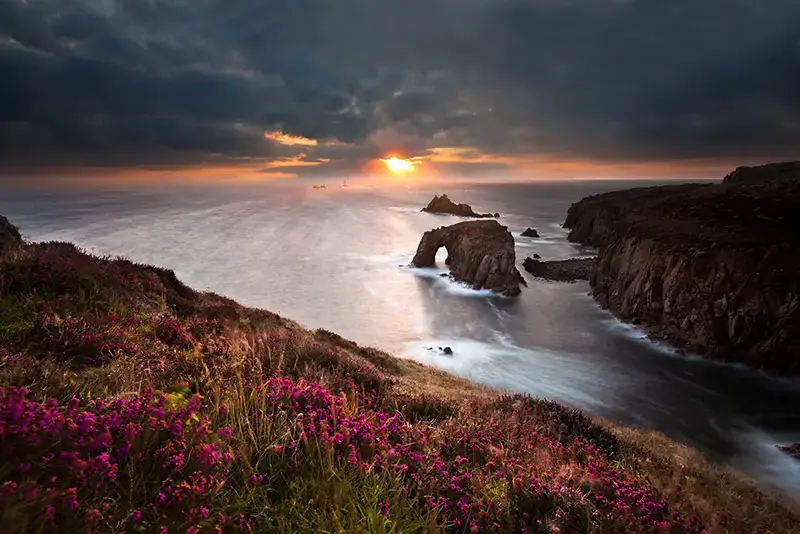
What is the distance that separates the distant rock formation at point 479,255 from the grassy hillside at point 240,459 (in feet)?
203

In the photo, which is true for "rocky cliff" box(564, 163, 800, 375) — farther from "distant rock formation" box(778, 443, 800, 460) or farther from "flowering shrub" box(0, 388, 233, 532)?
"flowering shrub" box(0, 388, 233, 532)

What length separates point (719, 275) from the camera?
42.2 meters

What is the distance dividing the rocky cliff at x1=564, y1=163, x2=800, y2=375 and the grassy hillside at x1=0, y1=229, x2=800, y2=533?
1595 inches

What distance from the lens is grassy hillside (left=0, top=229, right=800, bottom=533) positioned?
301 centimetres

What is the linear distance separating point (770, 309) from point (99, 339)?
50156 mm

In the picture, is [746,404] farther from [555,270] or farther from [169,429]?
[555,270]

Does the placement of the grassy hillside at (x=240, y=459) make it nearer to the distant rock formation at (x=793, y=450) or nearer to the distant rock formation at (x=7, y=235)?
the distant rock formation at (x=7, y=235)

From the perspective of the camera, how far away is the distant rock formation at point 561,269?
3113 inches

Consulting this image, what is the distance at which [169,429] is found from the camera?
3.87 m

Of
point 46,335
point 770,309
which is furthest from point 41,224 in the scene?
point 770,309

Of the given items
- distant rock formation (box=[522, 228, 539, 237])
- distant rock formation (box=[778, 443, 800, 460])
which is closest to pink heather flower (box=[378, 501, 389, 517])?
distant rock formation (box=[778, 443, 800, 460])

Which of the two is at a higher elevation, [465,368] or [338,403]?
[338,403]

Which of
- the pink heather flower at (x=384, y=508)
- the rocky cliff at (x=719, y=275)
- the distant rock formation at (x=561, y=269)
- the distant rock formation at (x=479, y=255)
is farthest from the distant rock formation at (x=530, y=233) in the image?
the pink heather flower at (x=384, y=508)

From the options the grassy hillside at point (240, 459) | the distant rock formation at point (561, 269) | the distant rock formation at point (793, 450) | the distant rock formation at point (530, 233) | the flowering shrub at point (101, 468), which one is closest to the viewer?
the flowering shrub at point (101, 468)
